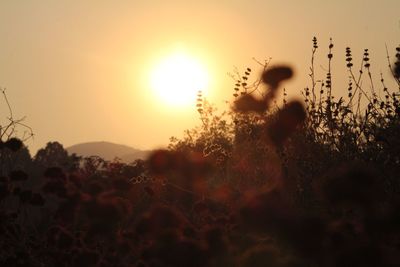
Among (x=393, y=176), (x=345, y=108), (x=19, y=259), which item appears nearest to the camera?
(x=19, y=259)

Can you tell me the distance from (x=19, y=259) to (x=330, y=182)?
2.55 meters

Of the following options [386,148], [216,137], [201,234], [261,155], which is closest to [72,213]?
[201,234]

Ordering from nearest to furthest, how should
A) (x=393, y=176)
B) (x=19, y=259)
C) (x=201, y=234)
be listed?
(x=201, y=234) → (x=19, y=259) → (x=393, y=176)

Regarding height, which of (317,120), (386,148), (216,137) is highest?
(216,137)

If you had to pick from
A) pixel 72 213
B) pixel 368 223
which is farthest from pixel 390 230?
pixel 72 213

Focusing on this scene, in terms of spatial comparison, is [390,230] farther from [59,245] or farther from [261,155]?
[261,155]

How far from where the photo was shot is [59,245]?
4.56m

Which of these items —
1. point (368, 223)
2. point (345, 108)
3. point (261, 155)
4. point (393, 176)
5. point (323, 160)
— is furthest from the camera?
point (261, 155)

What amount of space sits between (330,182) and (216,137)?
108 feet

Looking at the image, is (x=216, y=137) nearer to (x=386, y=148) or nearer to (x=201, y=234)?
(x=386, y=148)

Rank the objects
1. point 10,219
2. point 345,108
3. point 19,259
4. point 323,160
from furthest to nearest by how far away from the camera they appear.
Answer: point 345,108
point 323,160
point 10,219
point 19,259

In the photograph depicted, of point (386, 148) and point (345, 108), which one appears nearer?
point (386, 148)

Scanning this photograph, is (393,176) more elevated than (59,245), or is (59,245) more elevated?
(393,176)

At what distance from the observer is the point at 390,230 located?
3.10 metres
